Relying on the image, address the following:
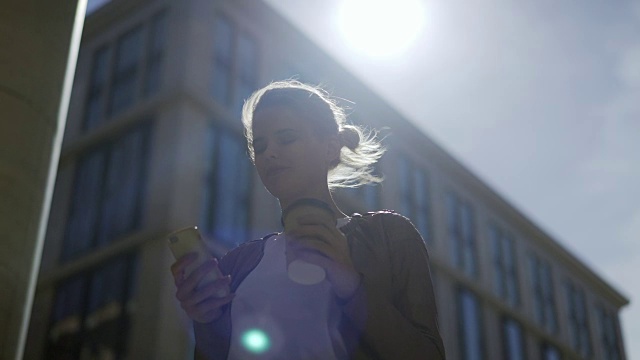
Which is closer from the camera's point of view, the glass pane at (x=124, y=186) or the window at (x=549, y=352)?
the glass pane at (x=124, y=186)

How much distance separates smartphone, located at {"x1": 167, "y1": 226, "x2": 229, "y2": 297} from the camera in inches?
70.4

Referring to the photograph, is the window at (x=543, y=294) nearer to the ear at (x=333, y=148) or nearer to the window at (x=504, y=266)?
the window at (x=504, y=266)

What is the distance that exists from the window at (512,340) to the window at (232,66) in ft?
57.8

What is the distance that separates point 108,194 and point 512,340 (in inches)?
804

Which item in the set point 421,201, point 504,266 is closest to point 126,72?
point 421,201

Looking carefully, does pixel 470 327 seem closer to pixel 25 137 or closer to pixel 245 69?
pixel 245 69

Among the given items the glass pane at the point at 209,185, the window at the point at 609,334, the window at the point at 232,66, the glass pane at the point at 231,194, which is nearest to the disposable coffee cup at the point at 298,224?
the glass pane at the point at 209,185

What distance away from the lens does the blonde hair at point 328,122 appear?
2133 millimetres

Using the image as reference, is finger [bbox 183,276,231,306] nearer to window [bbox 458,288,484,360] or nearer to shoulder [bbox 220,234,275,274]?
shoulder [bbox 220,234,275,274]

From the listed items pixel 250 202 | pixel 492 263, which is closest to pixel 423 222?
pixel 492 263

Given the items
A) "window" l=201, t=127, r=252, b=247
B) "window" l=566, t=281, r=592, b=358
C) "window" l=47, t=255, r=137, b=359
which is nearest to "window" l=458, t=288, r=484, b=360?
"window" l=566, t=281, r=592, b=358

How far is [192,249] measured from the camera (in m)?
1.81

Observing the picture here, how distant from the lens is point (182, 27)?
24375 mm

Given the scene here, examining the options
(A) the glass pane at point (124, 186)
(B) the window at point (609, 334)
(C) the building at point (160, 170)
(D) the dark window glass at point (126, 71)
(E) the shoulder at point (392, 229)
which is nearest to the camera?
(E) the shoulder at point (392, 229)
